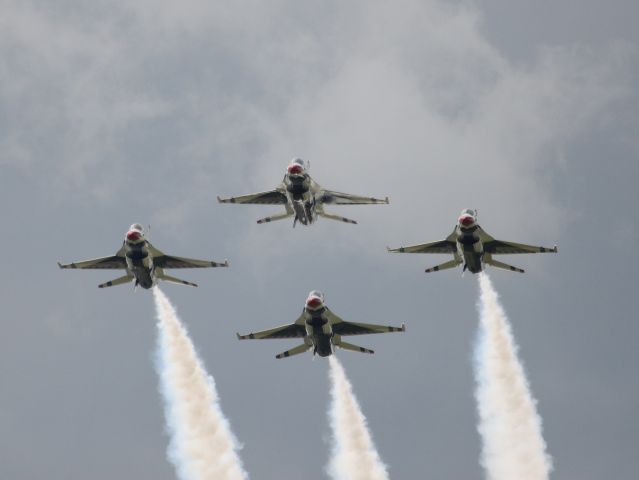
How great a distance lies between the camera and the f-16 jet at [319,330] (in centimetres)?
17675

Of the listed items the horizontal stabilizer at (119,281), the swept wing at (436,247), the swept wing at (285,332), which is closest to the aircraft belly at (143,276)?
the horizontal stabilizer at (119,281)

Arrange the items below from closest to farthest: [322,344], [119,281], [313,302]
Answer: [313,302] → [322,344] → [119,281]

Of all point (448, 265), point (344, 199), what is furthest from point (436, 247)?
point (344, 199)

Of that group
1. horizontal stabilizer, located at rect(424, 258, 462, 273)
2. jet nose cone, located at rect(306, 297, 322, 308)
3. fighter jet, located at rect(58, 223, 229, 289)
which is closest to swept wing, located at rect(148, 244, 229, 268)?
fighter jet, located at rect(58, 223, 229, 289)

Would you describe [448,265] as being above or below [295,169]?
below

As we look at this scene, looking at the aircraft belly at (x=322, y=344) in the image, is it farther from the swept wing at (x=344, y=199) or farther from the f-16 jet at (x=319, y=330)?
the swept wing at (x=344, y=199)

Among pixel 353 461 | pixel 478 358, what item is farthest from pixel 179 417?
pixel 478 358

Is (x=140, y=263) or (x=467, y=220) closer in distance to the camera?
(x=467, y=220)

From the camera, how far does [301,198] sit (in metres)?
181

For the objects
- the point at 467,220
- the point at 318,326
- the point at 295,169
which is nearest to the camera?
the point at 467,220

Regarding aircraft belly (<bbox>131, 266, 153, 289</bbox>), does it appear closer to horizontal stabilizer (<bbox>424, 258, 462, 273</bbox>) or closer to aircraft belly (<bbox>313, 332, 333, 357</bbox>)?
aircraft belly (<bbox>313, 332, 333, 357</bbox>)

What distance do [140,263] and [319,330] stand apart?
58.7 feet

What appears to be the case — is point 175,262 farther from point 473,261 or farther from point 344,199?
point 473,261

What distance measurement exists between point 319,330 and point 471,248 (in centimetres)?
1622
